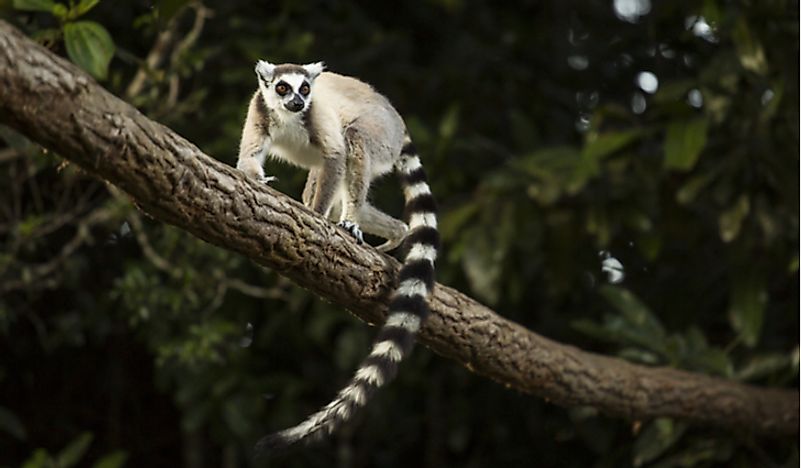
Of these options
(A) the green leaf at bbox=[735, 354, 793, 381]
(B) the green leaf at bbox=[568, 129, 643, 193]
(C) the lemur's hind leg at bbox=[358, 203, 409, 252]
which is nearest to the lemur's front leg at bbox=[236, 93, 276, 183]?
(C) the lemur's hind leg at bbox=[358, 203, 409, 252]

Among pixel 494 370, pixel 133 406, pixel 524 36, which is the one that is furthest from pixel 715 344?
pixel 133 406

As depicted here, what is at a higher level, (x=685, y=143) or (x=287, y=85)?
(x=287, y=85)

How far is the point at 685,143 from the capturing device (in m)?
5.20

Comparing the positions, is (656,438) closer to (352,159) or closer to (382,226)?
(382,226)

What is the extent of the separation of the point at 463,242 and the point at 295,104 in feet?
7.48

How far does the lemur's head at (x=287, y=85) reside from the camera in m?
3.59

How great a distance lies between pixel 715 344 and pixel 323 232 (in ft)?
13.9

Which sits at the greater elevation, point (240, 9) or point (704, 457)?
point (240, 9)

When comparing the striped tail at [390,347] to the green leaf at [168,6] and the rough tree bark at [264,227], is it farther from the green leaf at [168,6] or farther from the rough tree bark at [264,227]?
the green leaf at [168,6]

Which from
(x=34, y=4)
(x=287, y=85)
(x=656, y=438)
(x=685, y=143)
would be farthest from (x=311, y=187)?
(x=656, y=438)

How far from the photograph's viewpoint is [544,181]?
18.5ft

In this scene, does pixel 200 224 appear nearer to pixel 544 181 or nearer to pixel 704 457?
pixel 544 181

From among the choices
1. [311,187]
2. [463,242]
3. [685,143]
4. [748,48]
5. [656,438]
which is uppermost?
[311,187]

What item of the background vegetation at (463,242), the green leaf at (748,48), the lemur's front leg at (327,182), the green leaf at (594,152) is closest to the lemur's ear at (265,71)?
the lemur's front leg at (327,182)
